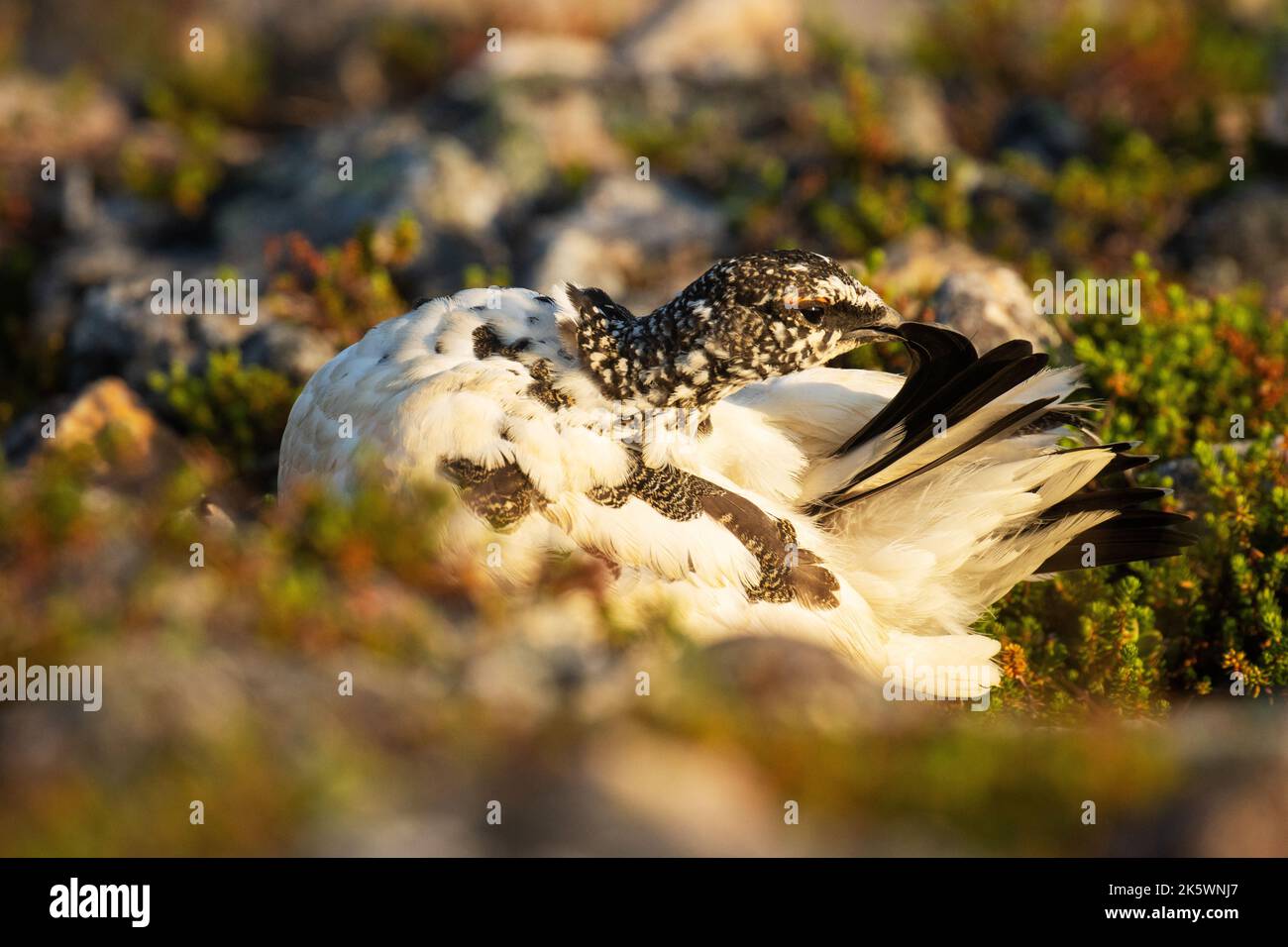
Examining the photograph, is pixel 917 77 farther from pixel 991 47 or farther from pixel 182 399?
pixel 182 399

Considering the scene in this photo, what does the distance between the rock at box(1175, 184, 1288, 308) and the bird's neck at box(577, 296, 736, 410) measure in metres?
5.69

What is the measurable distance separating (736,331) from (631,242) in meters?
4.82

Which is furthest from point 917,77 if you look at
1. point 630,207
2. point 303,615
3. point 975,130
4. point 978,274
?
point 303,615

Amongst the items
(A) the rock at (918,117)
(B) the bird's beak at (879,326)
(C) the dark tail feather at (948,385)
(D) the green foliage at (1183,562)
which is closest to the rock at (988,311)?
(D) the green foliage at (1183,562)

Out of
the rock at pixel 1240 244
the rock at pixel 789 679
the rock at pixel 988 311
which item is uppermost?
the rock at pixel 1240 244

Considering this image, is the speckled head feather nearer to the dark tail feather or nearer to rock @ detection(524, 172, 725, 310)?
the dark tail feather

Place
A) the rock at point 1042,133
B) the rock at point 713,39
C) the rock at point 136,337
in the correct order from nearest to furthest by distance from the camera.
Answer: the rock at point 136,337 → the rock at point 1042,133 → the rock at point 713,39

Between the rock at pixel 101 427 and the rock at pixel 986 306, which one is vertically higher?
the rock at pixel 986 306

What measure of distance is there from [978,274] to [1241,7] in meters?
8.80

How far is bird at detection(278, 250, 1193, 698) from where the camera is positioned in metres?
5.03

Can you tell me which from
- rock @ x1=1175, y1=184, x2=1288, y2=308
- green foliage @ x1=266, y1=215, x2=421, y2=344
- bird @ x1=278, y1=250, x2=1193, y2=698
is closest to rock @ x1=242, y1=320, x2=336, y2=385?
green foliage @ x1=266, y1=215, x2=421, y2=344

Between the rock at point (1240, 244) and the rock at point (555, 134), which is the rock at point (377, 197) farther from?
the rock at point (1240, 244)

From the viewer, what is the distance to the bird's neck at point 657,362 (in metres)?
5.32

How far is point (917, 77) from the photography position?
12281 millimetres
